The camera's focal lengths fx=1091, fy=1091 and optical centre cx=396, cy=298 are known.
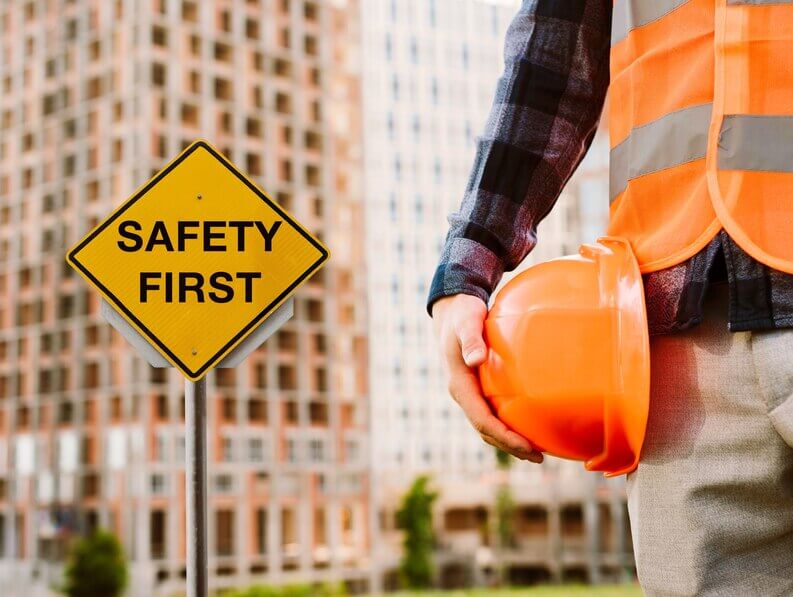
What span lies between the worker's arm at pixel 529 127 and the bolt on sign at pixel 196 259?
71cm

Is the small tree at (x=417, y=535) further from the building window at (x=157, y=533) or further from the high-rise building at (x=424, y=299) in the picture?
the building window at (x=157, y=533)

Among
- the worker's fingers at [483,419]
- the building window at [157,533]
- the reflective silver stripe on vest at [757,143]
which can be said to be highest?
the reflective silver stripe on vest at [757,143]

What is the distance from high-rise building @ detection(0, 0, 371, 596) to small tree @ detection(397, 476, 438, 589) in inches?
190

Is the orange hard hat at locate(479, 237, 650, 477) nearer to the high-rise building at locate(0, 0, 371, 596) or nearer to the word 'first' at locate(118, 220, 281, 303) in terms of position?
the word 'first' at locate(118, 220, 281, 303)

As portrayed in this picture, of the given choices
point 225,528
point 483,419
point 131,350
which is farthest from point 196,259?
point 225,528

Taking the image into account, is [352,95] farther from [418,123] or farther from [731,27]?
[731,27]

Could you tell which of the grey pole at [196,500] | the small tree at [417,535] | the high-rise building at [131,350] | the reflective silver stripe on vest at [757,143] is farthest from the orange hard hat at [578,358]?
the small tree at [417,535]

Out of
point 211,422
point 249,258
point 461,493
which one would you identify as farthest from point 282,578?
point 249,258

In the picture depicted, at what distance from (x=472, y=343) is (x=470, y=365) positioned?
0.02 m

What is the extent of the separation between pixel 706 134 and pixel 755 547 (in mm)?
319

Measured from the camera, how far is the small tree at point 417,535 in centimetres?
5081

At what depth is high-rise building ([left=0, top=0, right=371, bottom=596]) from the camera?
137ft

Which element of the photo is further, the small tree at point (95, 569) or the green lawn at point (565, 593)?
the small tree at point (95, 569)

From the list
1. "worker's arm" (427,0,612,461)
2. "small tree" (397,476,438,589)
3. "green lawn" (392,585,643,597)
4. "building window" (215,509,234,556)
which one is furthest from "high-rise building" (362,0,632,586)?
"worker's arm" (427,0,612,461)
